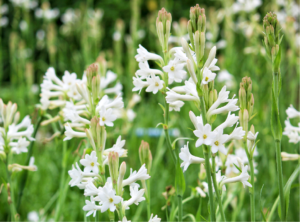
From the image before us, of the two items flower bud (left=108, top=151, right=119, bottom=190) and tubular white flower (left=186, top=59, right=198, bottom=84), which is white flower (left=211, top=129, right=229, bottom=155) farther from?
flower bud (left=108, top=151, right=119, bottom=190)

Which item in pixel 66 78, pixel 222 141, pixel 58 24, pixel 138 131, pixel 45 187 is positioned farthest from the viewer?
pixel 58 24

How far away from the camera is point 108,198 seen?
958mm

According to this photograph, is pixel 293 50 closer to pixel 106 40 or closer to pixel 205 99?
pixel 205 99

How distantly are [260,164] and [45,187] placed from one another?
1.96 m

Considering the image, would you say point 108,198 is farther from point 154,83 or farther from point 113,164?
point 154,83

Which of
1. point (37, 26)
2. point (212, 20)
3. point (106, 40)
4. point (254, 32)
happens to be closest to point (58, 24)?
point (37, 26)

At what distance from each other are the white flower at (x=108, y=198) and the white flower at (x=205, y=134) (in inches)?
11.3

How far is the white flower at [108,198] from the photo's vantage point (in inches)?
37.1

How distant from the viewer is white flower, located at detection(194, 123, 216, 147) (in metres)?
0.92

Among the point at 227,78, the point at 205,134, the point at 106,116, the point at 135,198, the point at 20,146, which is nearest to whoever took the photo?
the point at 205,134

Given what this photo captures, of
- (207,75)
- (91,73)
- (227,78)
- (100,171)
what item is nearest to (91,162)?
(100,171)

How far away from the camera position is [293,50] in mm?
2660

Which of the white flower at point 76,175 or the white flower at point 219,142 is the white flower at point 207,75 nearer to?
the white flower at point 219,142

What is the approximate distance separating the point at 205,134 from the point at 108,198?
0.35 m
